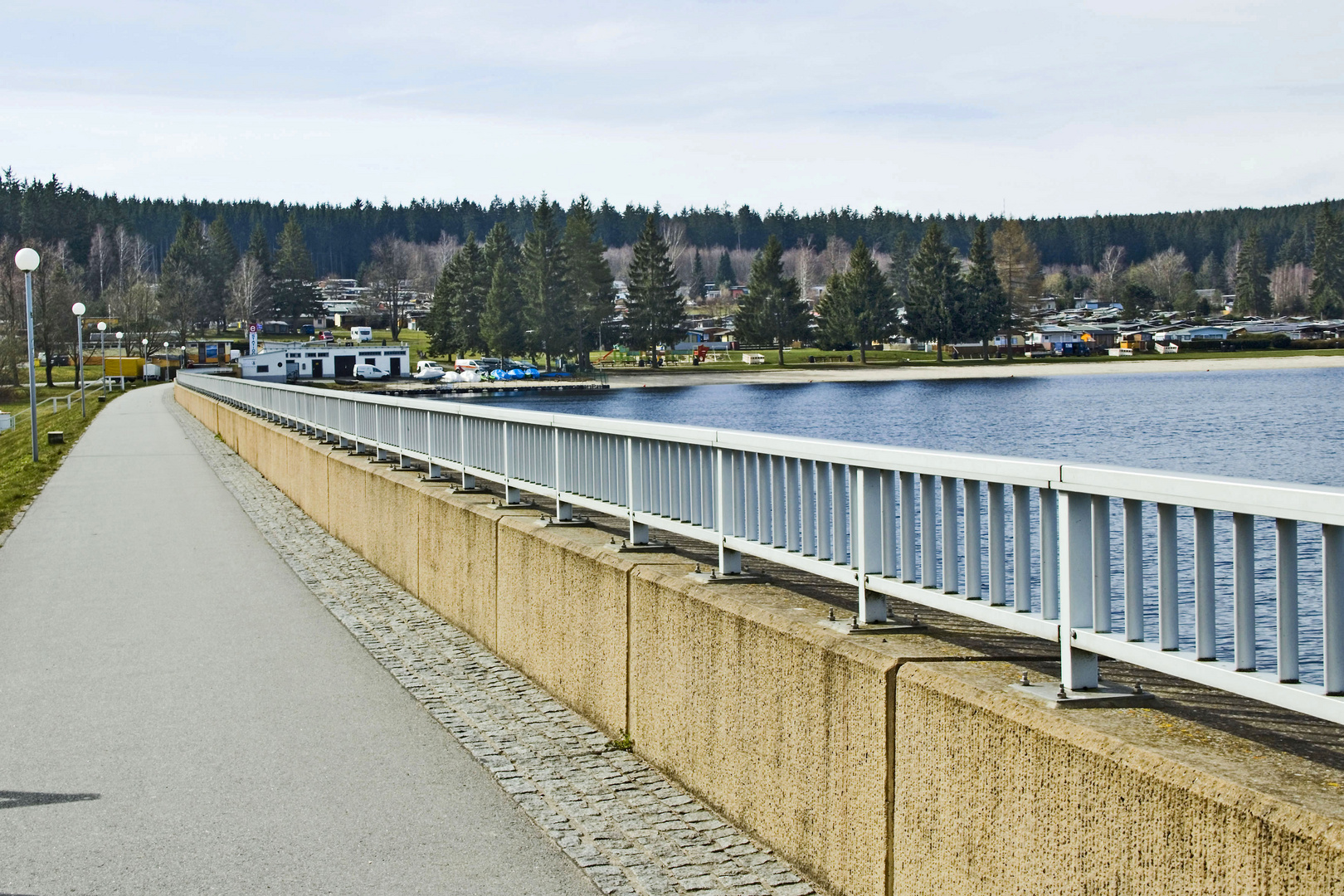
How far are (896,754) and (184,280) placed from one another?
192 m

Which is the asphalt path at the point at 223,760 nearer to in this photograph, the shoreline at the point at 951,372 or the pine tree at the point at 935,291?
the shoreline at the point at 951,372

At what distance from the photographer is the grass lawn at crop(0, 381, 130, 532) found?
68.9 ft

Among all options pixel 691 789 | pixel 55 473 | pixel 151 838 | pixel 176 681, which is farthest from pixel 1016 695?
pixel 55 473

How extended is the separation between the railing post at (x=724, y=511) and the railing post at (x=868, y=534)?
1226 mm

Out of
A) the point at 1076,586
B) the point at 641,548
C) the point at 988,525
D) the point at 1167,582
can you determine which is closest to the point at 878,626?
the point at 988,525

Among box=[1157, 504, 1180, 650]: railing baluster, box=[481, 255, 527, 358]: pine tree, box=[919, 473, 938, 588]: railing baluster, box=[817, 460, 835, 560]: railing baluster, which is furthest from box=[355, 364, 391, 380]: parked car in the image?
box=[1157, 504, 1180, 650]: railing baluster

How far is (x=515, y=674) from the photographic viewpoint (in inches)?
346

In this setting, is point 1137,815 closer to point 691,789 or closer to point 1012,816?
point 1012,816

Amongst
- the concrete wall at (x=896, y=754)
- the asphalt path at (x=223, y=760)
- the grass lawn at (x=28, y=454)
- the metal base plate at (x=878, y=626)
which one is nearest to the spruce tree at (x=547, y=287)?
the grass lawn at (x=28, y=454)

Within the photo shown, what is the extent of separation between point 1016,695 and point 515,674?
16.9 feet

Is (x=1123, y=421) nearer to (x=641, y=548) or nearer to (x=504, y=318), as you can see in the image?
(x=641, y=548)

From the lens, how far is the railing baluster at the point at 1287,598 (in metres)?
3.32

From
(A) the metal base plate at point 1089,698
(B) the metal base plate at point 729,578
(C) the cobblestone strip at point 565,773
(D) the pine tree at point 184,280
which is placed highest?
(D) the pine tree at point 184,280

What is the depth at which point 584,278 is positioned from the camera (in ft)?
443
